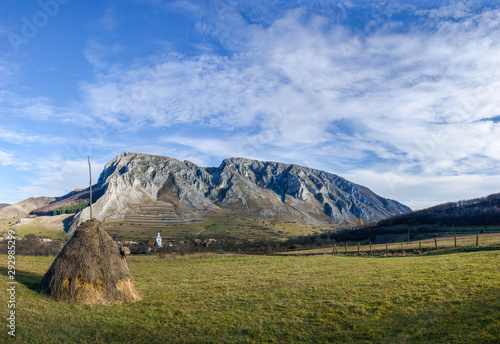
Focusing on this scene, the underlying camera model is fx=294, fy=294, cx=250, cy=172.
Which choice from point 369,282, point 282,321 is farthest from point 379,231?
point 282,321

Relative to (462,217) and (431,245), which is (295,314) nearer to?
(431,245)

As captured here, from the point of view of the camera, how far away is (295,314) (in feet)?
49.1

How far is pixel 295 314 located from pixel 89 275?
489 inches

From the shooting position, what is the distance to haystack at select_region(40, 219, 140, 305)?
1712cm

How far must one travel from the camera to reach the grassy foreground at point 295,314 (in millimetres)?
11805

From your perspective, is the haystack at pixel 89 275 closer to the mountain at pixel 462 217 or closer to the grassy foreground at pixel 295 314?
the grassy foreground at pixel 295 314

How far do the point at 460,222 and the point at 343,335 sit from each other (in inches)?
5811

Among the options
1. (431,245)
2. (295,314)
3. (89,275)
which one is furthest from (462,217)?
(89,275)

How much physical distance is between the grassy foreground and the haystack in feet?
2.89

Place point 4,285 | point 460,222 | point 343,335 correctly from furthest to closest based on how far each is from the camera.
Answer: point 460,222, point 4,285, point 343,335

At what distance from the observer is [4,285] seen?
1736 centimetres

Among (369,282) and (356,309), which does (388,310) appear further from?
(369,282)

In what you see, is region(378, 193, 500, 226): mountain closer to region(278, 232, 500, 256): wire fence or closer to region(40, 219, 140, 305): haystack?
region(278, 232, 500, 256): wire fence

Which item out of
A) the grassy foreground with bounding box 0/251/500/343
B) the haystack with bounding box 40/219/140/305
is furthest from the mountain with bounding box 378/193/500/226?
the haystack with bounding box 40/219/140/305
